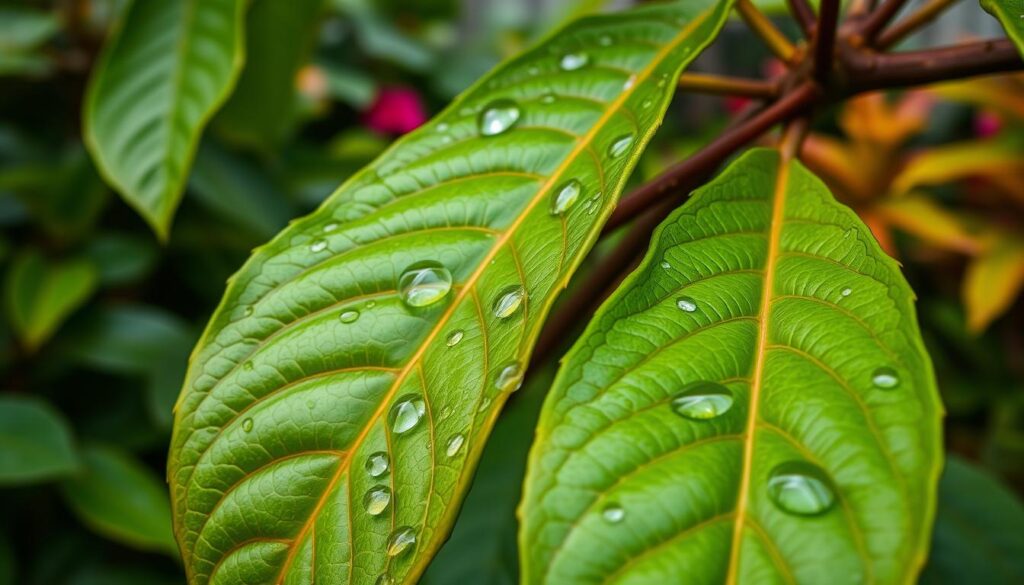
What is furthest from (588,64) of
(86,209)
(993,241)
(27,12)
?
(993,241)

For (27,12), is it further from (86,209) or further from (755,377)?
(755,377)

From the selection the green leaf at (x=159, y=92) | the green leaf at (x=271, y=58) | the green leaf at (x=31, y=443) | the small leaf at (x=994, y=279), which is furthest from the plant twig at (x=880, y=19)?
the small leaf at (x=994, y=279)

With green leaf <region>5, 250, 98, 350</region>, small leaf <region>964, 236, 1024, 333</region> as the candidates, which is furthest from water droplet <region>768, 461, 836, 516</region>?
small leaf <region>964, 236, 1024, 333</region>

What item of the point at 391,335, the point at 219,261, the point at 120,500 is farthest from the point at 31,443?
the point at 391,335

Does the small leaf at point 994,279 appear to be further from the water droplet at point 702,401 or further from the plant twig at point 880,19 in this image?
the water droplet at point 702,401

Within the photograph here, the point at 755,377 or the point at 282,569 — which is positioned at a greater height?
the point at 755,377

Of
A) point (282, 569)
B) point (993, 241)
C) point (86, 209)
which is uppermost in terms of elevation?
point (993, 241)

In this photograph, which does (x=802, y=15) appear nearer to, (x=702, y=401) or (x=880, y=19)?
(x=880, y=19)
